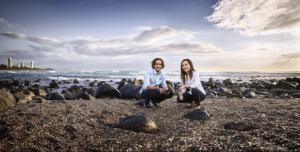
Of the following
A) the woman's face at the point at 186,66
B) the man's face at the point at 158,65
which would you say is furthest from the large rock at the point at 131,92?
the woman's face at the point at 186,66

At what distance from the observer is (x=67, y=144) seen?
2.18m

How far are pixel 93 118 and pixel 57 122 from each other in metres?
0.69

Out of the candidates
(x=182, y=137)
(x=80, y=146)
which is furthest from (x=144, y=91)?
(x=80, y=146)

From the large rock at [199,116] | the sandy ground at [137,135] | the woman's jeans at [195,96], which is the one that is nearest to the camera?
the sandy ground at [137,135]

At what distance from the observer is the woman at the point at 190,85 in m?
4.25

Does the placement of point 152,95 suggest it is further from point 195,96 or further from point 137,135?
point 137,135

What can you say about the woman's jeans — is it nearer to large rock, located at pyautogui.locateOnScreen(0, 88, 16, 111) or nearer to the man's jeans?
the man's jeans

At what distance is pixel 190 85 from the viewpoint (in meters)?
4.25

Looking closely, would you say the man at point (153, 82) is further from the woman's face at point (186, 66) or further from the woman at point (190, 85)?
the woman's face at point (186, 66)

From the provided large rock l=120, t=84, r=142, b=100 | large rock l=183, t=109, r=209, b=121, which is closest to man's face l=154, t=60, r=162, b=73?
large rock l=183, t=109, r=209, b=121

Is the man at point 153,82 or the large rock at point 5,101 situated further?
the man at point 153,82

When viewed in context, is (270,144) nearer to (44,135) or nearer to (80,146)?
(80,146)

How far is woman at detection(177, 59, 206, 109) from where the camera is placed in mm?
4250

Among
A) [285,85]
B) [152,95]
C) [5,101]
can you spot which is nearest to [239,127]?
[152,95]
